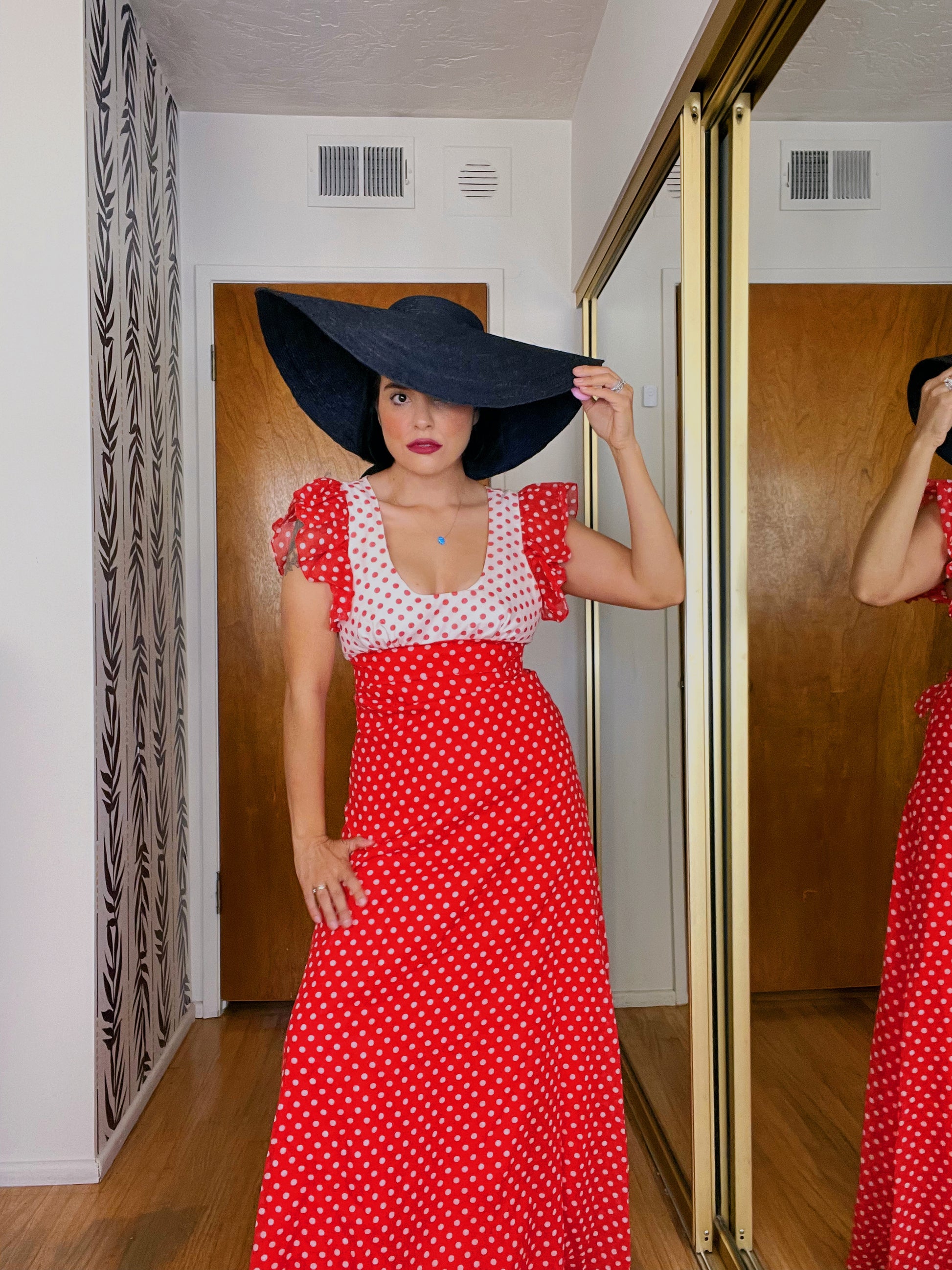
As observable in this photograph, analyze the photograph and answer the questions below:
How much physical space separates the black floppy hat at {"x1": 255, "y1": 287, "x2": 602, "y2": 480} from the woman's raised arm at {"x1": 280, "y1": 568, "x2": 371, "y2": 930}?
0.32m

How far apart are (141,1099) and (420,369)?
191cm

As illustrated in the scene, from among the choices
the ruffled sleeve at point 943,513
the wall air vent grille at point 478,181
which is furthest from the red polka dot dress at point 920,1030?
the wall air vent grille at point 478,181

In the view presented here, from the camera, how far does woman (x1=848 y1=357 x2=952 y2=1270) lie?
107 cm

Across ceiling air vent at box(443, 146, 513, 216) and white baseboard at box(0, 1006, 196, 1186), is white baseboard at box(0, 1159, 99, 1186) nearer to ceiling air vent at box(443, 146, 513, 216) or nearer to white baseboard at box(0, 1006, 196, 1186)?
white baseboard at box(0, 1006, 196, 1186)

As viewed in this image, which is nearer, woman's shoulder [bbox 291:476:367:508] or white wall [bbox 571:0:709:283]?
woman's shoulder [bbox 291:476:367:508]

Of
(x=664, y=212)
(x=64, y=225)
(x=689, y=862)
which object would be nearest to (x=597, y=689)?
(x=689, y=862)

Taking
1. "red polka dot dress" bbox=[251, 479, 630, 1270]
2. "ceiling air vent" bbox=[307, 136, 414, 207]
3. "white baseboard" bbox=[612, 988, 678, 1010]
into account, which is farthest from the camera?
"ceiling air vent" bbox=[307, 136, 414, 207]

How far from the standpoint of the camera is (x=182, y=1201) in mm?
2031

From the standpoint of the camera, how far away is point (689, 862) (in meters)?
1.76

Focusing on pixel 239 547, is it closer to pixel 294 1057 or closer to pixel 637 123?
pixel 637 123

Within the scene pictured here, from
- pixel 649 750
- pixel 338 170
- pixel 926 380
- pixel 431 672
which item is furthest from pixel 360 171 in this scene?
pixel 926 380

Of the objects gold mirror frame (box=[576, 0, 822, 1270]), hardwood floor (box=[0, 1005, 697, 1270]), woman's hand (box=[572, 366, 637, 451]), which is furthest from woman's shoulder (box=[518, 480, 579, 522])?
hardwood floor (box=[0, 1005, 697, 1270])

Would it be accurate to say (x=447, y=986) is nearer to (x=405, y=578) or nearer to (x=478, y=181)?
(x=405, y=578)

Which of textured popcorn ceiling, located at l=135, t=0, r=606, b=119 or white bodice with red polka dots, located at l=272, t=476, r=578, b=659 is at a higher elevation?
textured popcorn ceiling, located at l=135, t=0, r=606, b=119
